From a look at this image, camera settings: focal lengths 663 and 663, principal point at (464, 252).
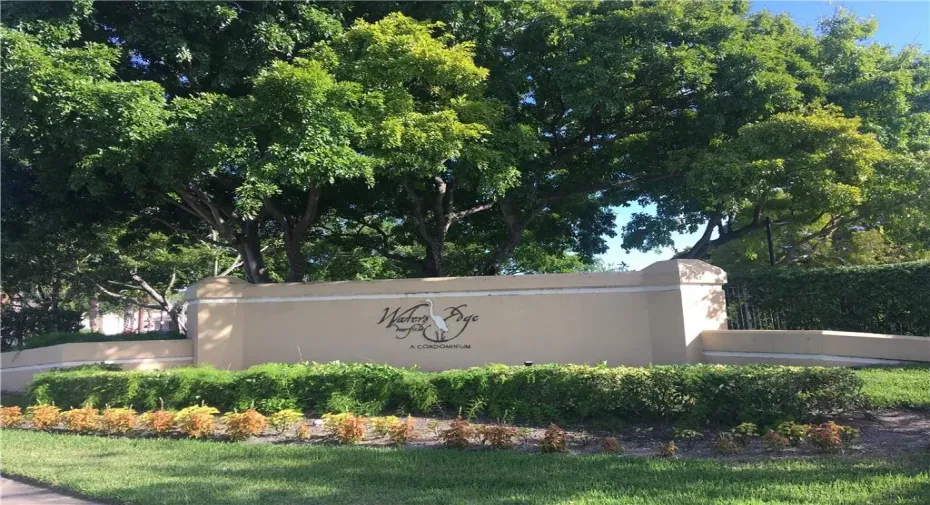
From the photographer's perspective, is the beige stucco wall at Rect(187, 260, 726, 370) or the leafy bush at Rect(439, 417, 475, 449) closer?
the leafy bush at Rect(439, 417, 475, 449)

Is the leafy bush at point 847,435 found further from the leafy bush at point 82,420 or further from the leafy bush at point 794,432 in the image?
the leafy bush at point 82,420

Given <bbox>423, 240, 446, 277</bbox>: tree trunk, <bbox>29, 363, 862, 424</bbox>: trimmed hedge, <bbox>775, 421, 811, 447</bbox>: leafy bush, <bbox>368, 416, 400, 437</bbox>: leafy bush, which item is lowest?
<bbox>775, 421, 811, 447</bbox>: leafy bush

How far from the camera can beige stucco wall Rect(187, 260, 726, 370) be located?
11977mm

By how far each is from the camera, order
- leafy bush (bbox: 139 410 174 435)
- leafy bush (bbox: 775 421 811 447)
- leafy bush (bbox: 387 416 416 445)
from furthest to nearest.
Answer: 1. leafy bush (bbox: 139 410 174 435)
2. leafy bush (bbox: 387 416 416 445)
3. leafy bush (bbox: 775 421 811 447)

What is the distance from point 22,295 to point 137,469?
25.4 m

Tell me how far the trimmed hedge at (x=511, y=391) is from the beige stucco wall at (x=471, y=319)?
294 cm

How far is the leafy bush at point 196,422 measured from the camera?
866cm

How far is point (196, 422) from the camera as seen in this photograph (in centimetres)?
869

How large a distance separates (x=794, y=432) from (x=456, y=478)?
3588 millimetres

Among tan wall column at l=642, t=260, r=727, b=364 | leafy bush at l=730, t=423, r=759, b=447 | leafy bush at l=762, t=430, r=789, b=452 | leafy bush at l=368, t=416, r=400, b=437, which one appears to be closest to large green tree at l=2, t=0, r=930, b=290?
tan wall column at l=642, t=260, r=727, b=364

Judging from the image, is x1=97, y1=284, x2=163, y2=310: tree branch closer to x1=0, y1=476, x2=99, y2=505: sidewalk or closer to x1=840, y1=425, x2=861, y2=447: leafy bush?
x1=0, y1=476, x2=99, y2=505: sidewalk

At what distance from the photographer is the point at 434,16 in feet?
46.5

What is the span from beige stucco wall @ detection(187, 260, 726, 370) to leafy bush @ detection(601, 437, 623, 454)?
493cm

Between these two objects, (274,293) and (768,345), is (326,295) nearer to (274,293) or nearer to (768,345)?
(274,293)
